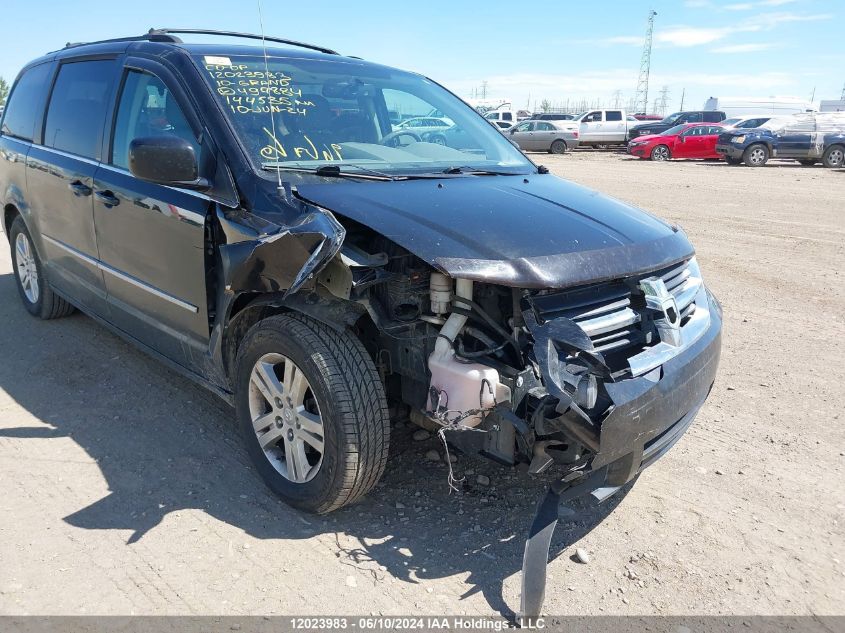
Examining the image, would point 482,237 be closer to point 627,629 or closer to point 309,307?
point 309,307

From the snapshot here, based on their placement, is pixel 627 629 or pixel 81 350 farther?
pixel 81 350

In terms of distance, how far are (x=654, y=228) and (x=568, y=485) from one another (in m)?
1.32

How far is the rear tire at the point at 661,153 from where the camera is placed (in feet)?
79.2

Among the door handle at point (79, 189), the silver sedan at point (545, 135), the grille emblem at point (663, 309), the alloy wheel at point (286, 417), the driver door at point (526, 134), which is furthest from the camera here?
the silver sedan at point (545, 135)

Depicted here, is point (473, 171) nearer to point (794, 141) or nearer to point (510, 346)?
point (510, 346)

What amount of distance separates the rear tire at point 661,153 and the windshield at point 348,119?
21738 millimetres

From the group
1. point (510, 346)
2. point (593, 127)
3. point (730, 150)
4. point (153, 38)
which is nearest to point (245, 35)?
point (153, 38)

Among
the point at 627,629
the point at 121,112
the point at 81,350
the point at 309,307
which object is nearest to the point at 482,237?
the point at 309,307

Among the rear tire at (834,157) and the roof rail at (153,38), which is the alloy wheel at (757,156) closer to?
the rear tire at (834,157)

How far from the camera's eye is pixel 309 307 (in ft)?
9.32

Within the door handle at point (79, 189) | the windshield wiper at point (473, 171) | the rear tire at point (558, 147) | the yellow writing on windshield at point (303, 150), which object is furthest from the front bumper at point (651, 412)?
the rear tire at point (558, 147)

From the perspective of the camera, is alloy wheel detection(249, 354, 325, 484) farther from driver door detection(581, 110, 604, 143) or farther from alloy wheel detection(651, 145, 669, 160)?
driver door detection(581, 110, 604, 143)

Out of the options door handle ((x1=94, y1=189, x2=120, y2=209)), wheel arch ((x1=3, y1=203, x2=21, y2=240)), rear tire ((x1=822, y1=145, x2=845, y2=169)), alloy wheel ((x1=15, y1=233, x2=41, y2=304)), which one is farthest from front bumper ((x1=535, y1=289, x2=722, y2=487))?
rear tire ((x1=822, y1=145, x2=845, y2=169))

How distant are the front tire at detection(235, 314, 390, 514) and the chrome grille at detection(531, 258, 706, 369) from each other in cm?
79
